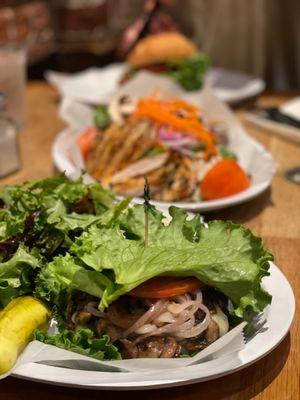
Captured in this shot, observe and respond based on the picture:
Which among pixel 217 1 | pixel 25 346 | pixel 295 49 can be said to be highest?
pixel 25 346

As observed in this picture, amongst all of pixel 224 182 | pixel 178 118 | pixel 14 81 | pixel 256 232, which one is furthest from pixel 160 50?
pixel 256 232

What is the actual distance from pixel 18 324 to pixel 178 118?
4.28 ft

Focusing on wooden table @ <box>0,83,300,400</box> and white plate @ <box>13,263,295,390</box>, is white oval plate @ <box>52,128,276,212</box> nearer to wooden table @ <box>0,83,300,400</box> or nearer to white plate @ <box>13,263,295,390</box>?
wooden table @ <box>0,83,300,400</box>

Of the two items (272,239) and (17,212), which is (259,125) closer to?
(272,239)

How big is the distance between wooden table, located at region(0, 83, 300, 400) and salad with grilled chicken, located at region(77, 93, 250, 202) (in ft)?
0.37

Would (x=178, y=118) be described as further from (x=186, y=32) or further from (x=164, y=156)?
(x=186, y=32)

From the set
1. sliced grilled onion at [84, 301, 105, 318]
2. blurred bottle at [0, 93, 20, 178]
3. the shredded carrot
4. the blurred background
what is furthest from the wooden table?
the blurred background

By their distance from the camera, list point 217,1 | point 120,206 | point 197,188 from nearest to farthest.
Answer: point 120,206, point 197,188, point 217,1

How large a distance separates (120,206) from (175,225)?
0.22 metres

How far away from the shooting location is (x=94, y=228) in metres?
1.40

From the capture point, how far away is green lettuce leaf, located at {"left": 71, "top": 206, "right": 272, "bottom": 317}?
49.8 inches

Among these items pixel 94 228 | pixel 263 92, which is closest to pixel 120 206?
pixel 94 228

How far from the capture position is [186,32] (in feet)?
12.9

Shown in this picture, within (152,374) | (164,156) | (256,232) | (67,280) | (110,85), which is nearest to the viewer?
(152,374)
